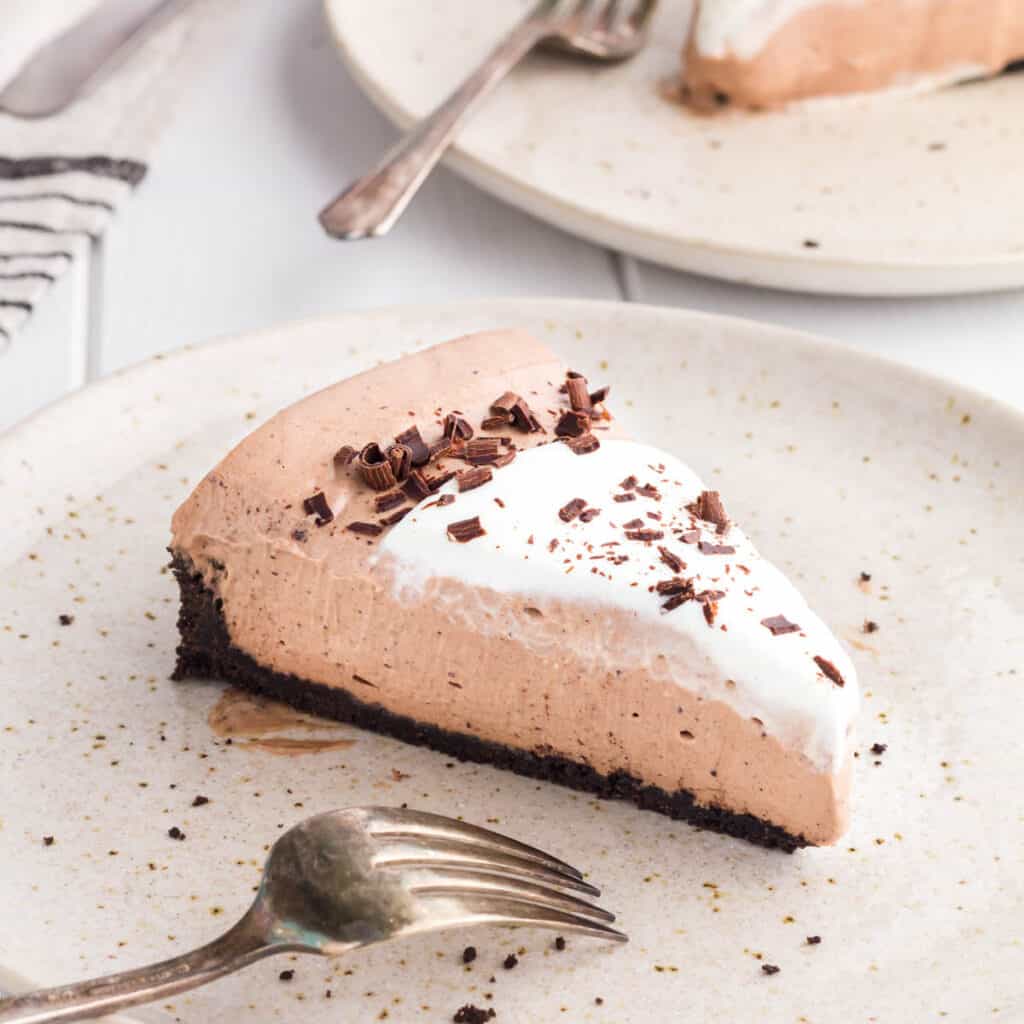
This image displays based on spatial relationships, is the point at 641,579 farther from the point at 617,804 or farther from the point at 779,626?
the point at 617,804

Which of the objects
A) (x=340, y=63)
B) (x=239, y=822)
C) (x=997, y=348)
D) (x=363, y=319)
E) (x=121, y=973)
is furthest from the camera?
(x=340, y=63)

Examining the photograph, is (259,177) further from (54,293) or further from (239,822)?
(239,822)

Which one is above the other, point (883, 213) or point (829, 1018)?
point (883, 213)

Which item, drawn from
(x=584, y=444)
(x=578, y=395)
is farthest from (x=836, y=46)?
(x=584, y=444)

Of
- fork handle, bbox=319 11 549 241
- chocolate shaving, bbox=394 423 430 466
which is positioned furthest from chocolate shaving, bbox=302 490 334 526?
fork handle, bbox=319 11 549 241

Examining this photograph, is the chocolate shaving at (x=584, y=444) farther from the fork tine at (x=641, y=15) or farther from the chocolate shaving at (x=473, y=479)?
the fork tine at (x=641, y=15)

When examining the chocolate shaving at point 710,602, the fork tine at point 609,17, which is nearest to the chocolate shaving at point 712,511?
the chocolate shaving at point 710,602

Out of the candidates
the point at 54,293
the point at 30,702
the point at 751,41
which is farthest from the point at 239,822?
the point at 751,41
